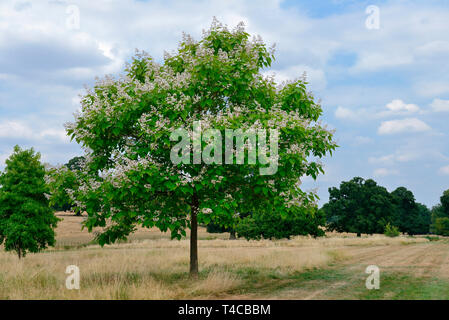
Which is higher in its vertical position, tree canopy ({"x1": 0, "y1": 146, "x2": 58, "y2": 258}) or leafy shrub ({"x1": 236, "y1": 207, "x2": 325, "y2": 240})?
tree canopy ({"x1": 0, "y1": 146, "x2": 58, "y2": 258})

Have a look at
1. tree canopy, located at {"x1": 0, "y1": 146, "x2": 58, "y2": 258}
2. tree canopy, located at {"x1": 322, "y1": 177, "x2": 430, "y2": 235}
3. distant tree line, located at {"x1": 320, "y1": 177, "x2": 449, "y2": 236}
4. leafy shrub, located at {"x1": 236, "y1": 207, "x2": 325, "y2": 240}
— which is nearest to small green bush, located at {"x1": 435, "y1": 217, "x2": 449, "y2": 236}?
distant tree line, located at {"x1": 320, "y1": 177, "x2": 449, "y2": 236}

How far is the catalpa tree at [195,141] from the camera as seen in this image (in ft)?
41.3

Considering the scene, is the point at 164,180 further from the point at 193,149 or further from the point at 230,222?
the point at 230,222

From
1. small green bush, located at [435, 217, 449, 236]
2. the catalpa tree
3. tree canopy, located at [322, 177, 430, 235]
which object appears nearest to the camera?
the catalpa tree

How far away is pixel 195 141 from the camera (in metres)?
12.2

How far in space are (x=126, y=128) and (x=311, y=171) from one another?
7917 mm

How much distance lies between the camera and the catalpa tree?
12602 mm

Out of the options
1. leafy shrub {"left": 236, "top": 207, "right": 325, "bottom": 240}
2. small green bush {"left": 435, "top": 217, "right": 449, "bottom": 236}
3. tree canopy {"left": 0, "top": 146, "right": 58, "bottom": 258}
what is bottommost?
small green bush {"left": 435, "top": 217, "right": 449, "bottom": 236}

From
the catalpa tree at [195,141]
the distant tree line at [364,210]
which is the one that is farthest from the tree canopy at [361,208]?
the catalpa tree at [195,141]

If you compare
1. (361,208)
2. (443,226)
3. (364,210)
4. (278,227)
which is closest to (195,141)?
(278,227)

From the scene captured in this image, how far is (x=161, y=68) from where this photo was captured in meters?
16.3

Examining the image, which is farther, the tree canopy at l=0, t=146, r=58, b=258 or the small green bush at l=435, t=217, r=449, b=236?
the small green bush at l=435, t=217, r=449, b=236

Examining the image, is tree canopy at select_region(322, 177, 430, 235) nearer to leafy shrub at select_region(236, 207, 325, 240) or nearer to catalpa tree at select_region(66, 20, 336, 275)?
leafy shrub at select_region(236, 207, 325, 240)
